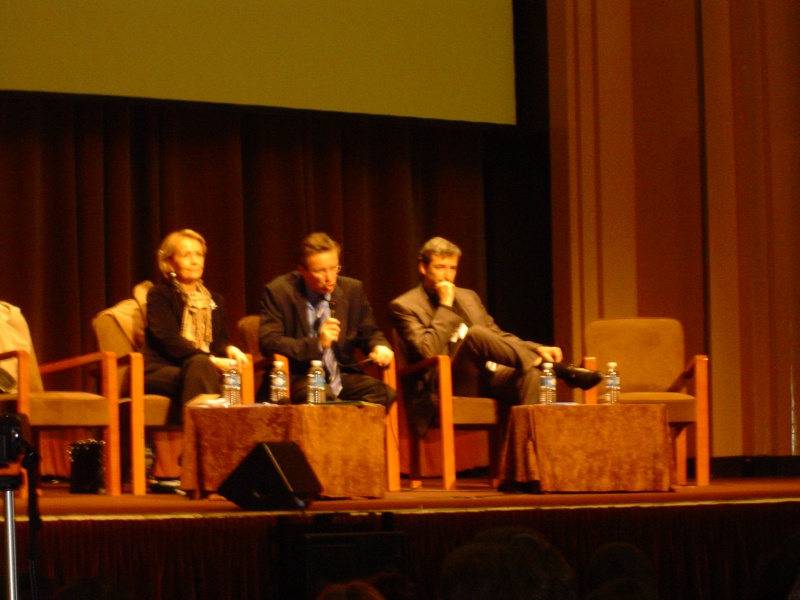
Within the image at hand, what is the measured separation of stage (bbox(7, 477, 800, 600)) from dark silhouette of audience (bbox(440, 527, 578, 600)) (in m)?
0.88

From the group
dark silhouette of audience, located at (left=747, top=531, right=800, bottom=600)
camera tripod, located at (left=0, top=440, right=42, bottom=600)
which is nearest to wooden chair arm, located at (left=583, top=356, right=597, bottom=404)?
dark silhouette of audience, located at (left=747, top=531, right=800, bottom=600)

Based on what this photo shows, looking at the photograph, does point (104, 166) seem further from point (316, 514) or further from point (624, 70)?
point (316, 514)

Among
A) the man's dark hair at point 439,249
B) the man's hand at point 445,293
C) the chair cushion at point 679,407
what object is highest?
the man's dark hair at point 439,249

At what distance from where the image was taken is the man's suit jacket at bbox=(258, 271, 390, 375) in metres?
4.07

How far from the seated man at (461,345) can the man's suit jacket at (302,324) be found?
18 cm

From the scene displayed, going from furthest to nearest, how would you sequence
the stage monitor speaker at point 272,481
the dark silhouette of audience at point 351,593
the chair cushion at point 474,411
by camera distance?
the chair cushion at point 474,411 < the stage monitor speaker at point 272,481 < the dark silhouette of audience at point 351,593

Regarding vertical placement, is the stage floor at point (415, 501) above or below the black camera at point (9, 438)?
below

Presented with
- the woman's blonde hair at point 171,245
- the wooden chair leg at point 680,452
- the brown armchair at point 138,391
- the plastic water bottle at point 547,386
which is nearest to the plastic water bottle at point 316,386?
the brown armchair at point 138,391

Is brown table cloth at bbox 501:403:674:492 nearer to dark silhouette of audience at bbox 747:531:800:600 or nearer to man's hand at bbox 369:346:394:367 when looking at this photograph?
man's hand at bbox 369:346:394:367

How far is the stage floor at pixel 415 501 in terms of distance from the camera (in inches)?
125

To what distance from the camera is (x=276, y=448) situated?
3090 mm

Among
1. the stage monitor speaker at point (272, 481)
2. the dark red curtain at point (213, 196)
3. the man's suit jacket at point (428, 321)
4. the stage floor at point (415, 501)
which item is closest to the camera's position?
the stage monitor speaker at point (272, 481)

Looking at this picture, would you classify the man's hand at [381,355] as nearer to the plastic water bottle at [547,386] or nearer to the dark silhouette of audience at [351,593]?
the plastic water bottle at [547,386]

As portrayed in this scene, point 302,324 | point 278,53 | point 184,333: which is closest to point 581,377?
point 302,324
